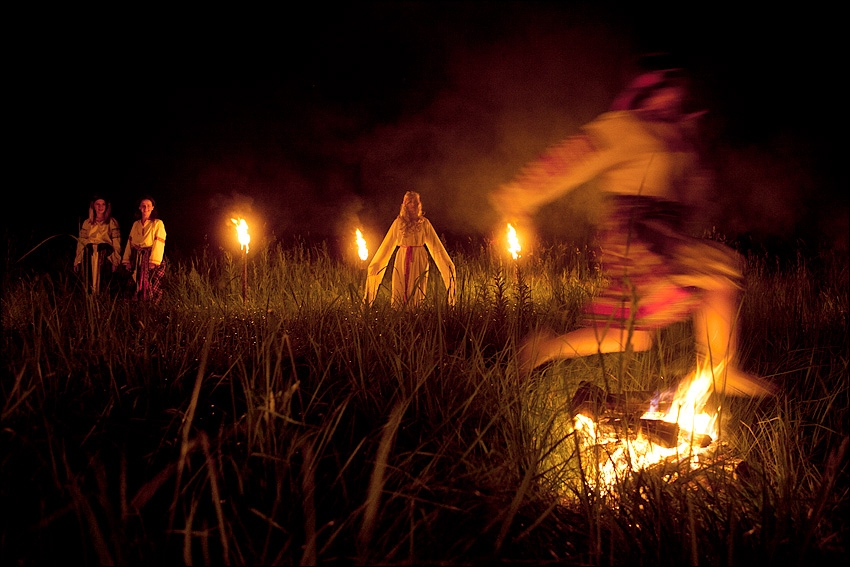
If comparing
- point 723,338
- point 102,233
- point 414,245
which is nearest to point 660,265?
point 723,338

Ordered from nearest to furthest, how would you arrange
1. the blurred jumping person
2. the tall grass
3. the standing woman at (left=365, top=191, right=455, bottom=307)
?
the tall grass, the blurred jumping person, the standing woman at (left=365, top=191, right=455, bottom=307)

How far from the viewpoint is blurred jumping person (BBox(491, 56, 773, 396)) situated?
2355mm

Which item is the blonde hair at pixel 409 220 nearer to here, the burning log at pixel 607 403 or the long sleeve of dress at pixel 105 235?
the burning log at pixel 607 403

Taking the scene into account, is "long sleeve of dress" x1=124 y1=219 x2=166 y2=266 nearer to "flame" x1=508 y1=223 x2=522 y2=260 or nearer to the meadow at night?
the meadow at night

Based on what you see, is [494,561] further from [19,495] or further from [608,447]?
[19,495]

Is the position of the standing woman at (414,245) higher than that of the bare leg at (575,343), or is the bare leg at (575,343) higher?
the standing woman at (414,245)

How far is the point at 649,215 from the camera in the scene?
2.43 meters

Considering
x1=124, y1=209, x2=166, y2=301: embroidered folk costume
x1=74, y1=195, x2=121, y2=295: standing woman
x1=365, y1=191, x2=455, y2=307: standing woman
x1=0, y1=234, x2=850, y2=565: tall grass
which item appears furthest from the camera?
x1=74, y1=195, x2=121, y2=295: standing woman

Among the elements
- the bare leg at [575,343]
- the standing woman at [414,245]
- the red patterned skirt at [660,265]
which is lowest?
the bare leg at [575,343]

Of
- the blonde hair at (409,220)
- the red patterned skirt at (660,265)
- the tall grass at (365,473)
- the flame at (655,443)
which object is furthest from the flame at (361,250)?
the flame at (655,443)

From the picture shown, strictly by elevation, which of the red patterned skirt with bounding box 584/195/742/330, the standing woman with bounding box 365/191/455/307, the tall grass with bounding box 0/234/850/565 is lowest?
the tall grass with bounding box 0/234/850/565

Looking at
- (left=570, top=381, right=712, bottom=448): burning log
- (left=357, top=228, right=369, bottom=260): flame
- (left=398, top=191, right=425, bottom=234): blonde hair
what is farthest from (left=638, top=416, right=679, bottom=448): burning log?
(left=357, top=228, right=369, bottom=260): flame

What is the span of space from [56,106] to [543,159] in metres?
15.6

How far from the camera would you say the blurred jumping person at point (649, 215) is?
2.36m
